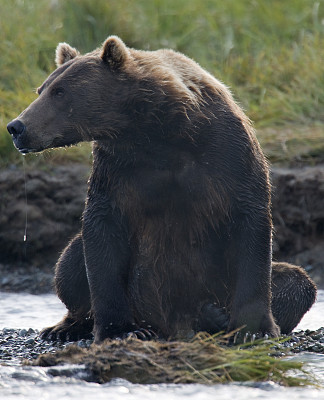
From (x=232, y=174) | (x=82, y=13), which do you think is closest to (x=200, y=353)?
(x=232, y=174)

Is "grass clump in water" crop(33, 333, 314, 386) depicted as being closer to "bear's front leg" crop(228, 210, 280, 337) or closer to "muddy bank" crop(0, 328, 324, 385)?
"muddy bank" crop(0, 328, 324, 385)

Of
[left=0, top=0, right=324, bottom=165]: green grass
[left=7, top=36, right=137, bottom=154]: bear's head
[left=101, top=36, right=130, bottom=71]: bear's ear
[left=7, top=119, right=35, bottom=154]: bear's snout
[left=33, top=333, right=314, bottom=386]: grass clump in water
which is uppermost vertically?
[left=0, top=0, right=324, bottom=165]: green grass

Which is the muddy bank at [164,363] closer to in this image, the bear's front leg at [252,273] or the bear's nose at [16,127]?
the bear's front leg at [252,273]

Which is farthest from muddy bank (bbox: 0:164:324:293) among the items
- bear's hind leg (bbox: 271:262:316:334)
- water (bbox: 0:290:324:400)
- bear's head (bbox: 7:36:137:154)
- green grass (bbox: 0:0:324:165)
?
water (bbox: 0:290:324:400)

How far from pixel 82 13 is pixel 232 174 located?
19.3 ft

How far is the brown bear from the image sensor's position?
5.17 metres

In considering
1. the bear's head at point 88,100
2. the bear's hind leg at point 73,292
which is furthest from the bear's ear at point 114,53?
the bear's hind leg at point 73,292

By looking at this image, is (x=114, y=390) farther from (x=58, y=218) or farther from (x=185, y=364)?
(x=58, y=218)

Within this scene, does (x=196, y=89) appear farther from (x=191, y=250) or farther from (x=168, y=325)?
(x=168, y=325)

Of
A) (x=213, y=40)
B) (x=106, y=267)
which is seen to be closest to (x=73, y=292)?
(x=106, y=267)

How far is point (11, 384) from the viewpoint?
4195 mm

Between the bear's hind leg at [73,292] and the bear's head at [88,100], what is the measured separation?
3.07 feet

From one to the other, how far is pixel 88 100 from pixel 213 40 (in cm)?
574

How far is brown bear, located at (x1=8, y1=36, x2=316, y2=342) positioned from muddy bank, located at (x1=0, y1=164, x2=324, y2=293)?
8.72 feet
